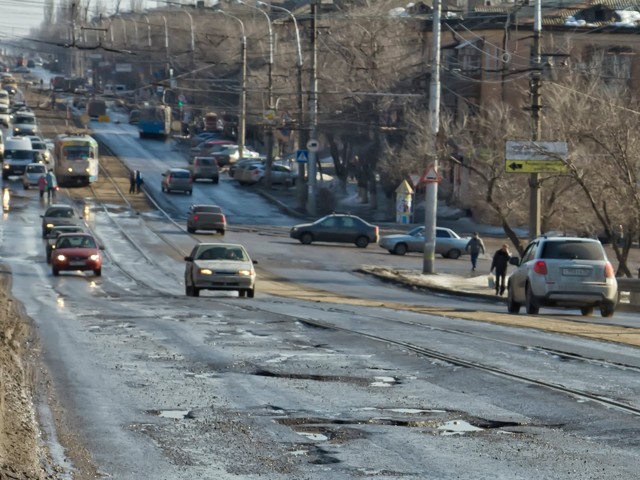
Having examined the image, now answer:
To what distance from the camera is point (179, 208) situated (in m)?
73.3

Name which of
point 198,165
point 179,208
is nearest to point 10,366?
point 179,208

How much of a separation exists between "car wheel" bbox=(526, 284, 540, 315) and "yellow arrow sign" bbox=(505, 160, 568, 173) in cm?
1190

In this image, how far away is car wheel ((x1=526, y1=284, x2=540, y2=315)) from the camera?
27.9 meters

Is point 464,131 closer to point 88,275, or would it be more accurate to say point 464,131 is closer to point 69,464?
point 88,275

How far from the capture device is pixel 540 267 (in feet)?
89.9

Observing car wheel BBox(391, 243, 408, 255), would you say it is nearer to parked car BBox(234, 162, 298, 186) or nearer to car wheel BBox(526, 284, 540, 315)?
parked car BBox(234, 162, 298, 186)

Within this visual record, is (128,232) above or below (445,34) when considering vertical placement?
below

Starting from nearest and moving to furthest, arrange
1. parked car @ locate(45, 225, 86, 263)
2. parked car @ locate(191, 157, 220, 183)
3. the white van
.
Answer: parked car @ locate(45, 225, 86, 263) < the white van < parked car @ locate(191, 157, 220, 183)

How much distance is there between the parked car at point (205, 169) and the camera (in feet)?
282


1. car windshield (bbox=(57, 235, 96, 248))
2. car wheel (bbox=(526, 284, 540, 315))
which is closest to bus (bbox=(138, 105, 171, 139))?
car windshield (bbox=(57, 235, 96, 248))

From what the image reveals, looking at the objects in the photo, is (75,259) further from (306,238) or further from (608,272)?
(608,272)

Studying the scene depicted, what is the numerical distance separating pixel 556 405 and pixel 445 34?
74.0 metres

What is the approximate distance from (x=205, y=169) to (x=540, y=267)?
197 feet

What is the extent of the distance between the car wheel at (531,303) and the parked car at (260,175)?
5729 cm
